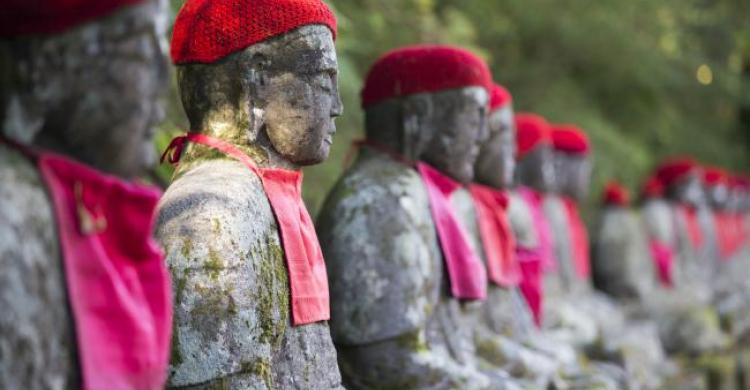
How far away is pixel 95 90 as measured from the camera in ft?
8.37

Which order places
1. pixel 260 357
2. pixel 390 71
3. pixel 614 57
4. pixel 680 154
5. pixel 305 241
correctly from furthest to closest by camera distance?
pixel 680 154
pixel 614 57
pixel 390 71
pixel 305 241
pixel 260 357

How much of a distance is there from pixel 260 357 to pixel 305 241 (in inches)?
19.4

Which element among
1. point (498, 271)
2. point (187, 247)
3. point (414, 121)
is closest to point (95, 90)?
point (187, 247)

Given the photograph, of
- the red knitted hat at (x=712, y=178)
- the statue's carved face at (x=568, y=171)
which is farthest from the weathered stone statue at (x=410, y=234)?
the red knitted hat at (x=712, y=178)

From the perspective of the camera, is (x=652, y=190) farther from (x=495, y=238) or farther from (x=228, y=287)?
(x=228, y=287)

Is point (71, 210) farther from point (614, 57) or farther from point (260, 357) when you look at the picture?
point (614, 57)

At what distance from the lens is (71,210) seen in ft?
8.28

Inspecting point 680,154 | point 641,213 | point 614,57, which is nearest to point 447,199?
point 641,213

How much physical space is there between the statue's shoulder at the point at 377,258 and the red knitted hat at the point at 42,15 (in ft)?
6.90

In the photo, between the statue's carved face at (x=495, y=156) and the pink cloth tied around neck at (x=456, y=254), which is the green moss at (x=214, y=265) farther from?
the statue's carved face at (x=495, y=156)

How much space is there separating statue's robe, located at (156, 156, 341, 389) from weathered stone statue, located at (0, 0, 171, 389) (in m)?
0.53

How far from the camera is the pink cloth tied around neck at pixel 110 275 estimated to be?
8.21 ft

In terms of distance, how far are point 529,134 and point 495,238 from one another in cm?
291

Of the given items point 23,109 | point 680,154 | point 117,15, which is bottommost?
point 680,154
